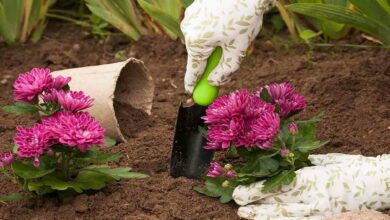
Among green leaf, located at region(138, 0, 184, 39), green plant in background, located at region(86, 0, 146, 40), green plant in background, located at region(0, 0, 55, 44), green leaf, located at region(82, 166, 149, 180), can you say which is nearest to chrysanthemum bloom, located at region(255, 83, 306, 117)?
green leaf, located at region(82, 166, 149, 180)

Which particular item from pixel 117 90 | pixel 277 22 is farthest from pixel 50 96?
pixel 277 22

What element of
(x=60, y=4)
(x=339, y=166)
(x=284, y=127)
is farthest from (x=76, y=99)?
(x=60, y=4)

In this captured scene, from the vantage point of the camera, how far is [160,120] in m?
2.80

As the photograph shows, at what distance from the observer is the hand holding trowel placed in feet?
6.88

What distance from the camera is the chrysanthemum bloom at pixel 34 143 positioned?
1988 mm

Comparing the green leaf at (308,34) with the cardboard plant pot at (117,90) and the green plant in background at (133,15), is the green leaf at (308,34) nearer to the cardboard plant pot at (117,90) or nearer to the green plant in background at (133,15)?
the green plant in background at (133,15)

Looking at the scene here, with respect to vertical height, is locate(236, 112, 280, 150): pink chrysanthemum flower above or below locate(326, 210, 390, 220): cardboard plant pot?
above

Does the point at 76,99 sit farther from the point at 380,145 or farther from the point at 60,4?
the point at 60,4

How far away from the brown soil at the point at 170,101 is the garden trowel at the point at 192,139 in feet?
0.16

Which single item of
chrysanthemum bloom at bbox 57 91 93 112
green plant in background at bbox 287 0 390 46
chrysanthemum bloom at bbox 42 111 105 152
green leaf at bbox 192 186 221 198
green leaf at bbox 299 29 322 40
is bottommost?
green leaf at bbox 192 186 221 198

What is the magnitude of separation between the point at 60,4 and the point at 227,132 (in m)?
2.12

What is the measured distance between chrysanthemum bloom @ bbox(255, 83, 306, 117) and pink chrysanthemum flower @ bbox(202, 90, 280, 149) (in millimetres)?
62

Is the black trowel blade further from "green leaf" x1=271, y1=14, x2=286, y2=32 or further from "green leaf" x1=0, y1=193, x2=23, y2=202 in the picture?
"green leaf" x1=271, y1=14, x2=286, y2=32

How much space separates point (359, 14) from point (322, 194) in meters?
0.83
